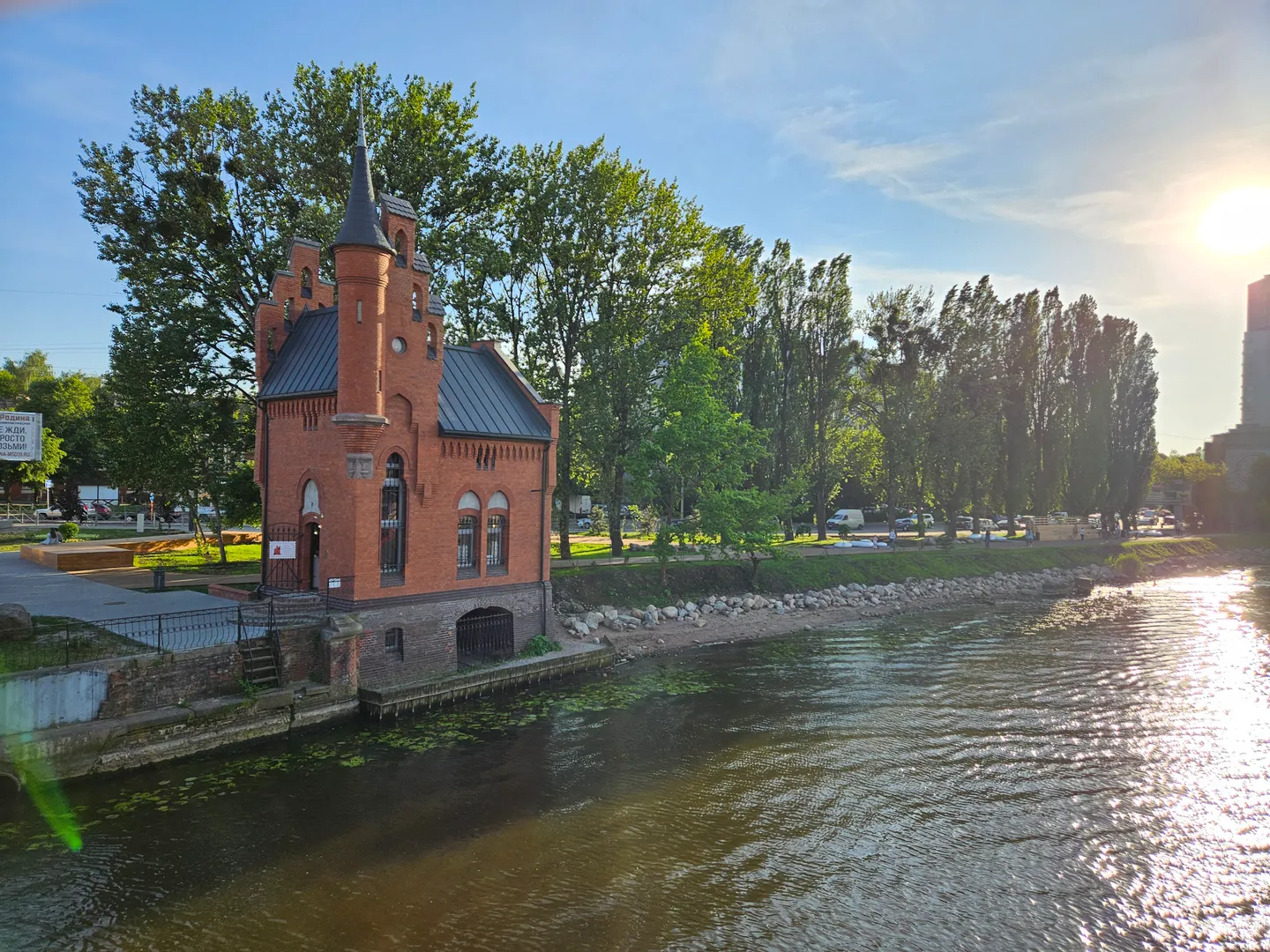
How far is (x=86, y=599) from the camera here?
23.4 m

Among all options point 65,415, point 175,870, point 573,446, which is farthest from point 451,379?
point 65,415

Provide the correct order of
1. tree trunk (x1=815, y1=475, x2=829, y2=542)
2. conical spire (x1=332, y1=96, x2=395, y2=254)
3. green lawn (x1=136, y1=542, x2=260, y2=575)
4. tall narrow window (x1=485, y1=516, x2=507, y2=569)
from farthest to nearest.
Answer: tree trunk (x1=815, y1=475, x2=829, y2=542), green lawn (x1=136, y1=542, x2=260, y2=575), tall narrow window (x1=485, y1=516, x2=507, y2=569), conical spire (x1=332, y1=96, x2=395, y2=254)

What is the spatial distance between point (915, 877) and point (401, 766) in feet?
35.1

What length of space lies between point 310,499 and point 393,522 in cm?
313

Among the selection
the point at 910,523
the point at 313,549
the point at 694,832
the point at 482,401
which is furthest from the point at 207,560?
the point at 910,523

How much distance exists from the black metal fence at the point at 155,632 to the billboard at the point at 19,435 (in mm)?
4517

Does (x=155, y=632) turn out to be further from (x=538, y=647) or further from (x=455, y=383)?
(x=455, y=383)

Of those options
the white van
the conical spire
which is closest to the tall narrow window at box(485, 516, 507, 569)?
the conical spire

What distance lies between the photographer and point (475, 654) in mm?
23844

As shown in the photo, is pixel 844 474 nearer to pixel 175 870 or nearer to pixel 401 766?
pixel 401 766

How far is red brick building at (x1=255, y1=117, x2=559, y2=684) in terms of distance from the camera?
19875 mm

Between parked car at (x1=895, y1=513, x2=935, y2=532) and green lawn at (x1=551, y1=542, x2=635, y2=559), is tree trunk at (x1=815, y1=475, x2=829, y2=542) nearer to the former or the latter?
parked car at (x1=895, y1=513, x2=935, y2=532)

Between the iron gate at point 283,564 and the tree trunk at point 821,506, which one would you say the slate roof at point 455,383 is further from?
the tree trunk at point 821,506

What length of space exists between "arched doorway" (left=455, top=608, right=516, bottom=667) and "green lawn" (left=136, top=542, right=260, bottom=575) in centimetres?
1332
